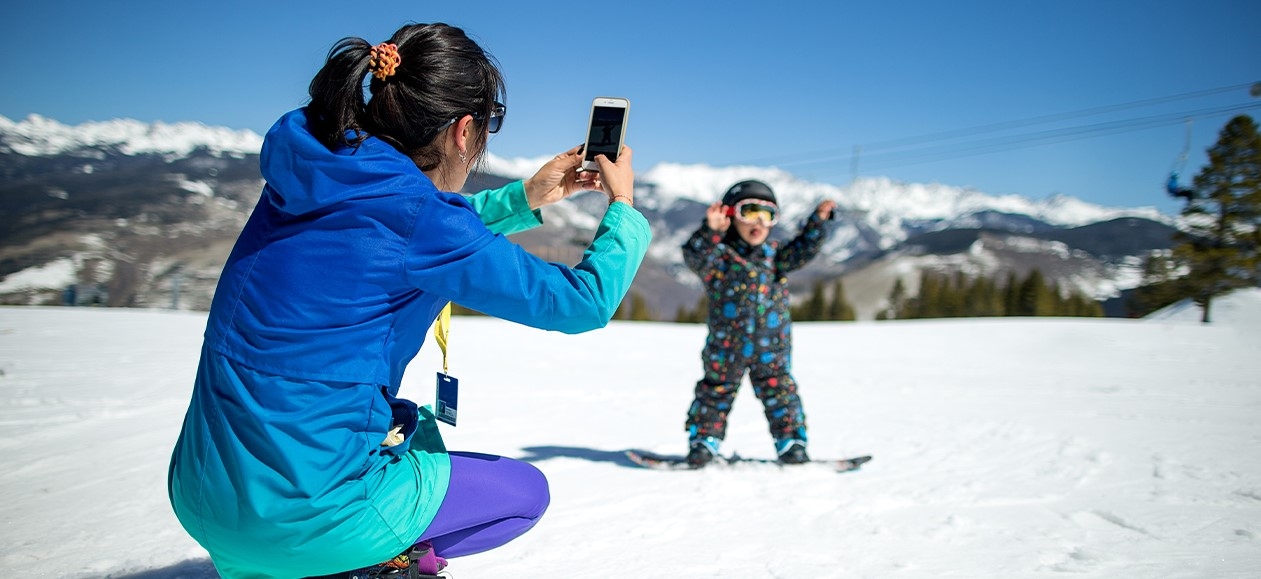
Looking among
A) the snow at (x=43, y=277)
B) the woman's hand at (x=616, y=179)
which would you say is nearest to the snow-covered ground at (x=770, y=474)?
the woman's hand at (x=616, y=179)

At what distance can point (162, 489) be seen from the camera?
3434 mm

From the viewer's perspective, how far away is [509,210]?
7.61 feet

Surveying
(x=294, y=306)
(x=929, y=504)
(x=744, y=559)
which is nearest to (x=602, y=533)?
(x=744, y=559)

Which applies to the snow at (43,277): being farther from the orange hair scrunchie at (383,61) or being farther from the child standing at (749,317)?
the orange hair scrunchie at (383,61)

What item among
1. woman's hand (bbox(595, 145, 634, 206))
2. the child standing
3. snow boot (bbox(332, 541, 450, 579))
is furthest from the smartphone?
the child standing

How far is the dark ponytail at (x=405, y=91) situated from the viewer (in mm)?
1467

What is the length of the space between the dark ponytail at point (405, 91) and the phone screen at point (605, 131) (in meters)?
0.46

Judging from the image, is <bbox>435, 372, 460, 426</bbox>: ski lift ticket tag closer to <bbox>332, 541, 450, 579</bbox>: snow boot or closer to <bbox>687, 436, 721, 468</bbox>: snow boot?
<bbox>332, 541, 450, 579</bbox>: snow boot

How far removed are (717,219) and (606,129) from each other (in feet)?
7.51

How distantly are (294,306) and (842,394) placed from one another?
7122mm

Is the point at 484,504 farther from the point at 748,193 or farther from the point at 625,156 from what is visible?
the point at 748,193

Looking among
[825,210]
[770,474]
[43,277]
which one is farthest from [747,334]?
[43,277]

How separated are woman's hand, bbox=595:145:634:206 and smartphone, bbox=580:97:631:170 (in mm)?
124

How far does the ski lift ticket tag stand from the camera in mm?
1995
